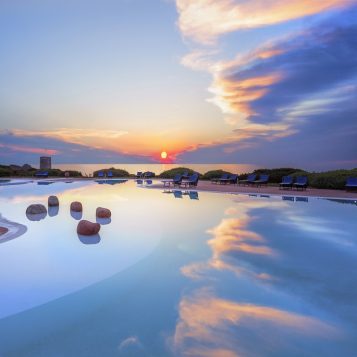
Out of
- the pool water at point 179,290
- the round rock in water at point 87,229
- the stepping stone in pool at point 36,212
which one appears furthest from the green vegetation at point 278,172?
the round rock in water at point 87,229

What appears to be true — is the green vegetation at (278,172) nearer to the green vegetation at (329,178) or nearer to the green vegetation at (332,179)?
the green vegetation at (329,178)

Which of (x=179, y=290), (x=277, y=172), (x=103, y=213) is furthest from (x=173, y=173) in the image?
(x=179, y=290)

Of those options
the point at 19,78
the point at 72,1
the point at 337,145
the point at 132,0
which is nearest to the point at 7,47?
the point at 19,78

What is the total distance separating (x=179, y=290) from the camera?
15.2 ft

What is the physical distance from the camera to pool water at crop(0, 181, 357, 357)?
336cm

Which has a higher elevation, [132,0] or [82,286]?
[132,0]

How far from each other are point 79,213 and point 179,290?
6940 millimetres

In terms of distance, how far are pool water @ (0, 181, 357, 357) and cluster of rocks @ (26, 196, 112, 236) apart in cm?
25

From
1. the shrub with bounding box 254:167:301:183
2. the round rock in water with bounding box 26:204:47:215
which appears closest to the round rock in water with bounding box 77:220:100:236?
the round rock in water with bounding box 26:204:47:215

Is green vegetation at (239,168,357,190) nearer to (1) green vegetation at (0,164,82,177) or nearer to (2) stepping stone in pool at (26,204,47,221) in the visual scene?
(2) stepping stone in pool at (26,204,47,221)

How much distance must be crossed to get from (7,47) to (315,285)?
15672 millimetres

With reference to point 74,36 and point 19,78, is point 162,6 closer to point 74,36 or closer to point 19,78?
point 74,36

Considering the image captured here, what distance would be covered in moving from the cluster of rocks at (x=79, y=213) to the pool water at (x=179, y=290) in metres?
0.25

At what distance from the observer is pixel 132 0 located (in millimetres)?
13305
